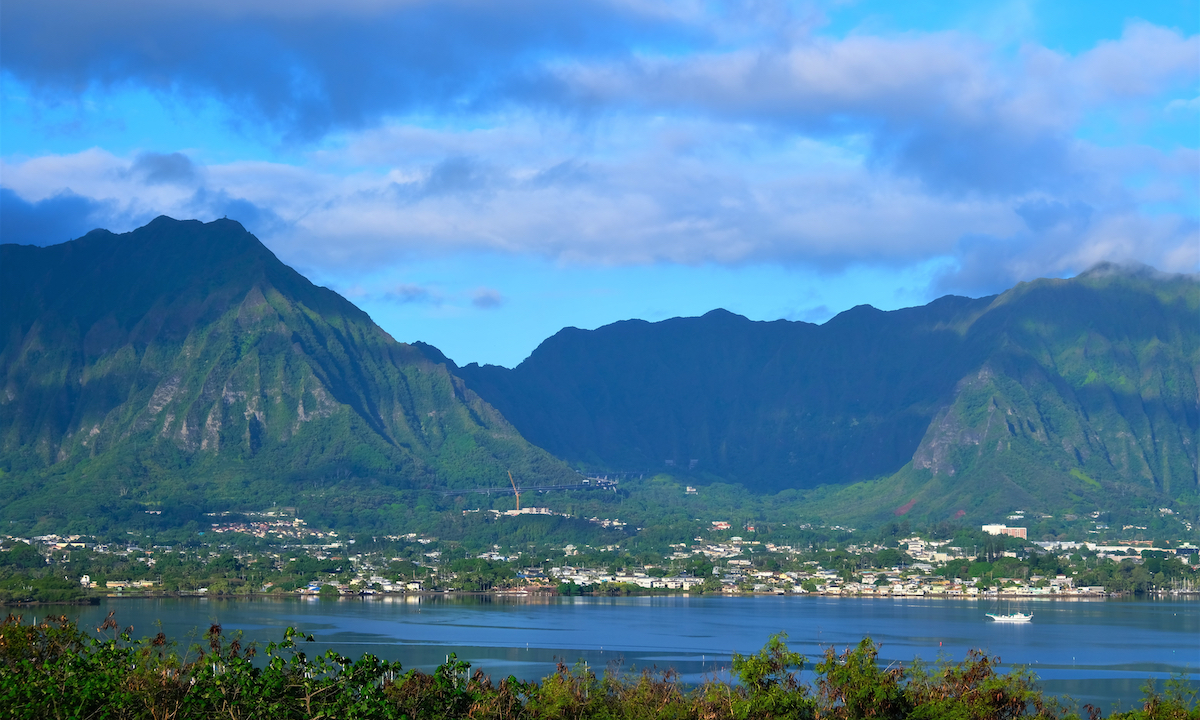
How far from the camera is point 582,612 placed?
106m

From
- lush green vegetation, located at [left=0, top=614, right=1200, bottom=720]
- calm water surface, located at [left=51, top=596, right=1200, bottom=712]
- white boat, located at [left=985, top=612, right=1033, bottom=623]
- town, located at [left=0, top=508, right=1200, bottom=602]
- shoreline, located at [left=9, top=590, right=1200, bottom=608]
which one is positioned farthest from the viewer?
town, located at [left=0, top=508, right=1200, bottom=602]

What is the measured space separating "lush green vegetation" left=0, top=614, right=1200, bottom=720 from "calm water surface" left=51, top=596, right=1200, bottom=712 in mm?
22869

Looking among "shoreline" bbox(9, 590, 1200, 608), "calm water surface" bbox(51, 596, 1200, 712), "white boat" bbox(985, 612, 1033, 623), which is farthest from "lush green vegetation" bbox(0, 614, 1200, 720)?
"shoreline" bbox(9, 590, 1200, 608)

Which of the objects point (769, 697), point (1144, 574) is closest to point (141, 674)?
point (769, 697)

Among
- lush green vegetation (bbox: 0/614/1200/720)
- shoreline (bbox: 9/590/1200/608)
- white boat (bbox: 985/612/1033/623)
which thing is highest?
lush green vegetation (bbox: 0/614/1200/720)

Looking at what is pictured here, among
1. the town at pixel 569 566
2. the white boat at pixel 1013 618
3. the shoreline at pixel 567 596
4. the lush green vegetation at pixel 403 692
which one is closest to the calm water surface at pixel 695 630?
the white boat at pixel 1013 618

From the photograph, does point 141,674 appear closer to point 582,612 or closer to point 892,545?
point 582,612

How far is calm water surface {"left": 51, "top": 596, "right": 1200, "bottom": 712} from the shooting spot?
70.6 m

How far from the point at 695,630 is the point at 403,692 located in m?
57.5

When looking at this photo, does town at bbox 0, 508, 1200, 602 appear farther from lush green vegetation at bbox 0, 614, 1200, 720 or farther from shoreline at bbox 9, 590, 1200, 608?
lush green vegetation at bbox 0, 614, 1200, 720

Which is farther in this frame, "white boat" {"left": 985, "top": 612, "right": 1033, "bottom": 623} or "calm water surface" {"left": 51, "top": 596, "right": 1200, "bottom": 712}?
"white boat" {"left": 985, "top": 612, "right": 1033, "bottom": 623}

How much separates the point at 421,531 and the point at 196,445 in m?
32.4

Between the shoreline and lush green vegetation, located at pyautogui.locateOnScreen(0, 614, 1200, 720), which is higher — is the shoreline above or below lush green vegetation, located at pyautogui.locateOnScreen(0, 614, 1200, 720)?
below

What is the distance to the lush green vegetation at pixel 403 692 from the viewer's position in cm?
3192
